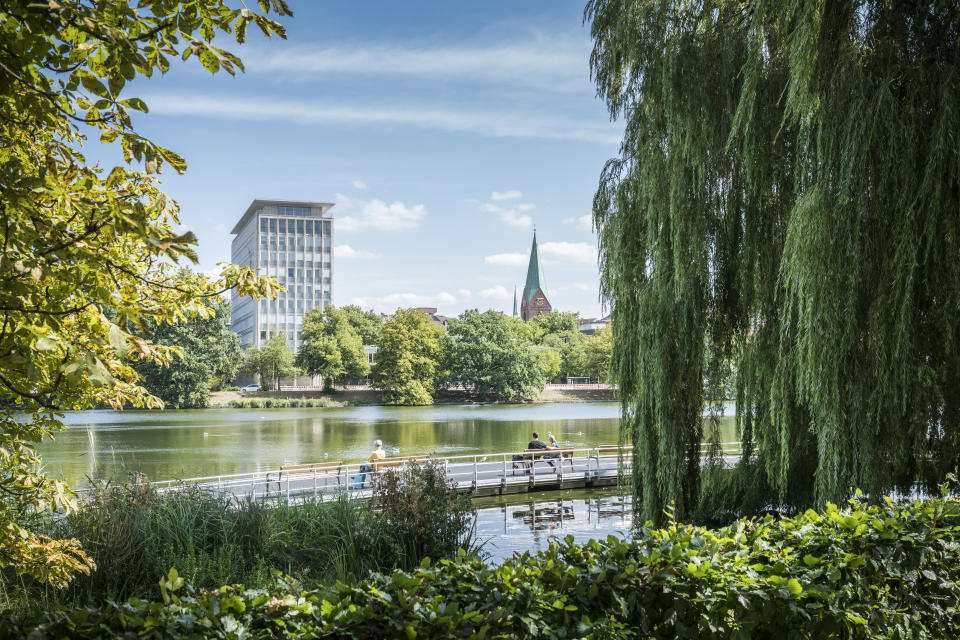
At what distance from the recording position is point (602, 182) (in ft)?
33.7

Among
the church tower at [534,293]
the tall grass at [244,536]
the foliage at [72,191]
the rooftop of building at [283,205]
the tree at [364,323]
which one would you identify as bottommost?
the tall grass at [244,536]

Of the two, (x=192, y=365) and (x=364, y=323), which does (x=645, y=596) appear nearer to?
(x=192, y=365)

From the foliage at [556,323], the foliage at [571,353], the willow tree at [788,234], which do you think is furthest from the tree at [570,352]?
the willow tree at [788,234]

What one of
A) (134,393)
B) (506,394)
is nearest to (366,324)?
(506,394)

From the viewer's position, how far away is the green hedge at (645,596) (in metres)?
2.65

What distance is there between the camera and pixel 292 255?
390 ft

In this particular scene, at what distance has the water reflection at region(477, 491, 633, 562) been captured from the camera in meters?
13.8

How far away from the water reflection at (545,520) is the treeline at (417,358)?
48872mm

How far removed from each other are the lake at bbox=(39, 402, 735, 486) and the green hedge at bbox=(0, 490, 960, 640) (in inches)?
596

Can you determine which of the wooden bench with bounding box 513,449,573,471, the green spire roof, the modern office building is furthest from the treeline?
the green spire roof

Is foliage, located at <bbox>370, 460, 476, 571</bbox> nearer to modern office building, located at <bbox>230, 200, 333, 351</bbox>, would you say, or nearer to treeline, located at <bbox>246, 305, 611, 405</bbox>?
treeline, located at <bbox>246, 305, 611, 405</bbox>

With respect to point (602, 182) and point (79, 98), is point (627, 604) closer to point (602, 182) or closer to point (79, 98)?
point (79, 98)

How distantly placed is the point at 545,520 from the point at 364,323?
7923cm

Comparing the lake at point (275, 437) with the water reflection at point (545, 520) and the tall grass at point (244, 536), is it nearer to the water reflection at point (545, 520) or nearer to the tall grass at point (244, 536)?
the water reflection at point (545, 520)
